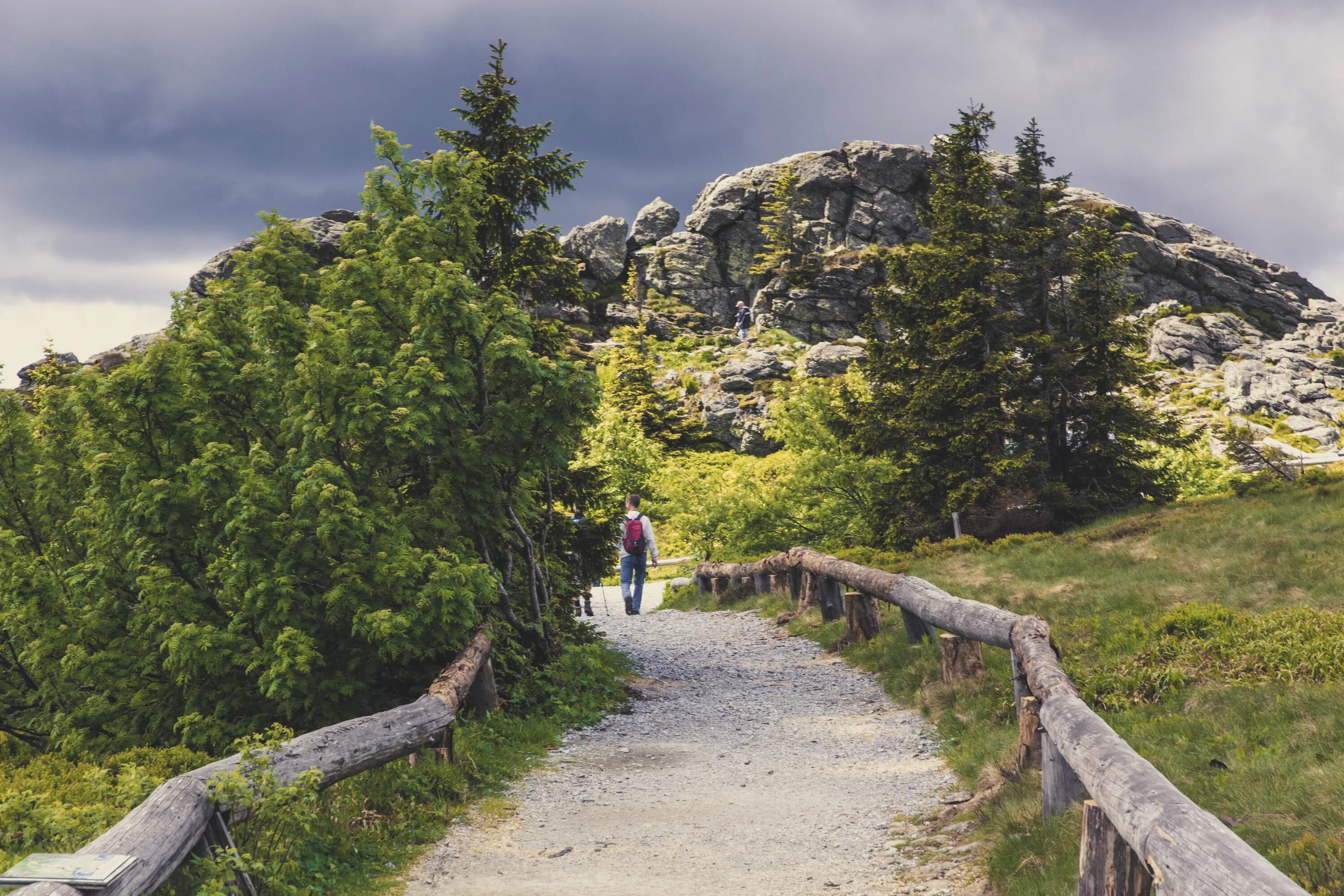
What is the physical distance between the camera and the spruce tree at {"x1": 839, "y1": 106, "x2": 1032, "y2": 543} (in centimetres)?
2117

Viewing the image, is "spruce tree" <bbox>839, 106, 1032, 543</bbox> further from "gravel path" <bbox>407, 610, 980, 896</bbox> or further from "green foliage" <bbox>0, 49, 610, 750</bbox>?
"green foliage" <bbox>0, 49, 610, 750</bbox>

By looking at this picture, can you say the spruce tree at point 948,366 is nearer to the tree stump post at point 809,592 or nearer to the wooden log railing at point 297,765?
the tree stump post at point 809,592

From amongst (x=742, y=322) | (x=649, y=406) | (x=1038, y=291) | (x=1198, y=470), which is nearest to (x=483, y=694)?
(x=1038, y=291)

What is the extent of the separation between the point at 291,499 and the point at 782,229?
92.0 m

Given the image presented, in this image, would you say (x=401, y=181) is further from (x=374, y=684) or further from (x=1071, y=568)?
(x=1071, y=568)

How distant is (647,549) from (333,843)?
13709 mm

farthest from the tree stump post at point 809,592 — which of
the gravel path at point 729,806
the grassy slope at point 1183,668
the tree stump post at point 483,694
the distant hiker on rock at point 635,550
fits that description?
the tree stump post at point 483,694

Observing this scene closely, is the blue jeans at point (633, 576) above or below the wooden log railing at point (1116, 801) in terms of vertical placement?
below

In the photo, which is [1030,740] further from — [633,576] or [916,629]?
[633,576]

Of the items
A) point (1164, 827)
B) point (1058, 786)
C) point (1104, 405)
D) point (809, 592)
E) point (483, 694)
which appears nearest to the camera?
point (1164, 827)

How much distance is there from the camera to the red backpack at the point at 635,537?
1883 centimetres

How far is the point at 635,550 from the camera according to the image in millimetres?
19219

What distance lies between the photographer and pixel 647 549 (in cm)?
1925

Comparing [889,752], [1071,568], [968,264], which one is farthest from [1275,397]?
[889,752]
